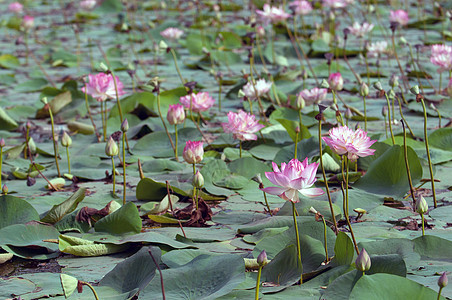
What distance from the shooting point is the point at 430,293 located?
4.13 feet

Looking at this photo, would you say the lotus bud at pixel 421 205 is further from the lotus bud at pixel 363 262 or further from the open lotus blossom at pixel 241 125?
the open lotus blossom at pixel 241 125

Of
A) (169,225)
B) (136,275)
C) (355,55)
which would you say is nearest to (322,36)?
(355,55)

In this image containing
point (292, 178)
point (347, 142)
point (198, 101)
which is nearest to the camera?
point (292, 178)

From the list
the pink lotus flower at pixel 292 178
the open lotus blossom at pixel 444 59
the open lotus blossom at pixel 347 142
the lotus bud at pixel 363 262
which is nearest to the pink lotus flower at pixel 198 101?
the open lotus blossom at pixel 444 59

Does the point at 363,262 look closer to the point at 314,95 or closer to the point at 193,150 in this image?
the point at 193,150

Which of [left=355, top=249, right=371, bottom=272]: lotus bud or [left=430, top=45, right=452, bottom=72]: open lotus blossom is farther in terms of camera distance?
[left=430, top=45, right=452, bottom=72]: open lotus blossom

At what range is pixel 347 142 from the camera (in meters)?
1.57

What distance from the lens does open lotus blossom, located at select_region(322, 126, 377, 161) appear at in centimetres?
155

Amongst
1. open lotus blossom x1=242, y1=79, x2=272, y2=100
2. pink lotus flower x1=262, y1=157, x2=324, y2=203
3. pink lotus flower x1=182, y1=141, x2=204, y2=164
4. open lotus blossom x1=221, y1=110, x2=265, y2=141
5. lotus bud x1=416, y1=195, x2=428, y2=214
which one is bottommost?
open lotus blossom x1=242, y1=79, x2=272, y2=100

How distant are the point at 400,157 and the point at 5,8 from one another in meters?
7.87

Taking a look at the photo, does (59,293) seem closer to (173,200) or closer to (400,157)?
(173,200)

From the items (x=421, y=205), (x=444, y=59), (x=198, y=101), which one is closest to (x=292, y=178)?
(x=421, y=205)

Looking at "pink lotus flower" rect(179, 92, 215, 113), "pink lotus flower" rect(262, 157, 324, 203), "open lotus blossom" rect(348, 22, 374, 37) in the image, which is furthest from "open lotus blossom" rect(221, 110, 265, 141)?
"open lotus blossom" rect(348, 22, 374, 37)

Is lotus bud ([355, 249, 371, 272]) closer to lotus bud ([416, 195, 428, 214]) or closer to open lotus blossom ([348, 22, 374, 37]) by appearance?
lotus bud ([416, 195, 428, 214])
